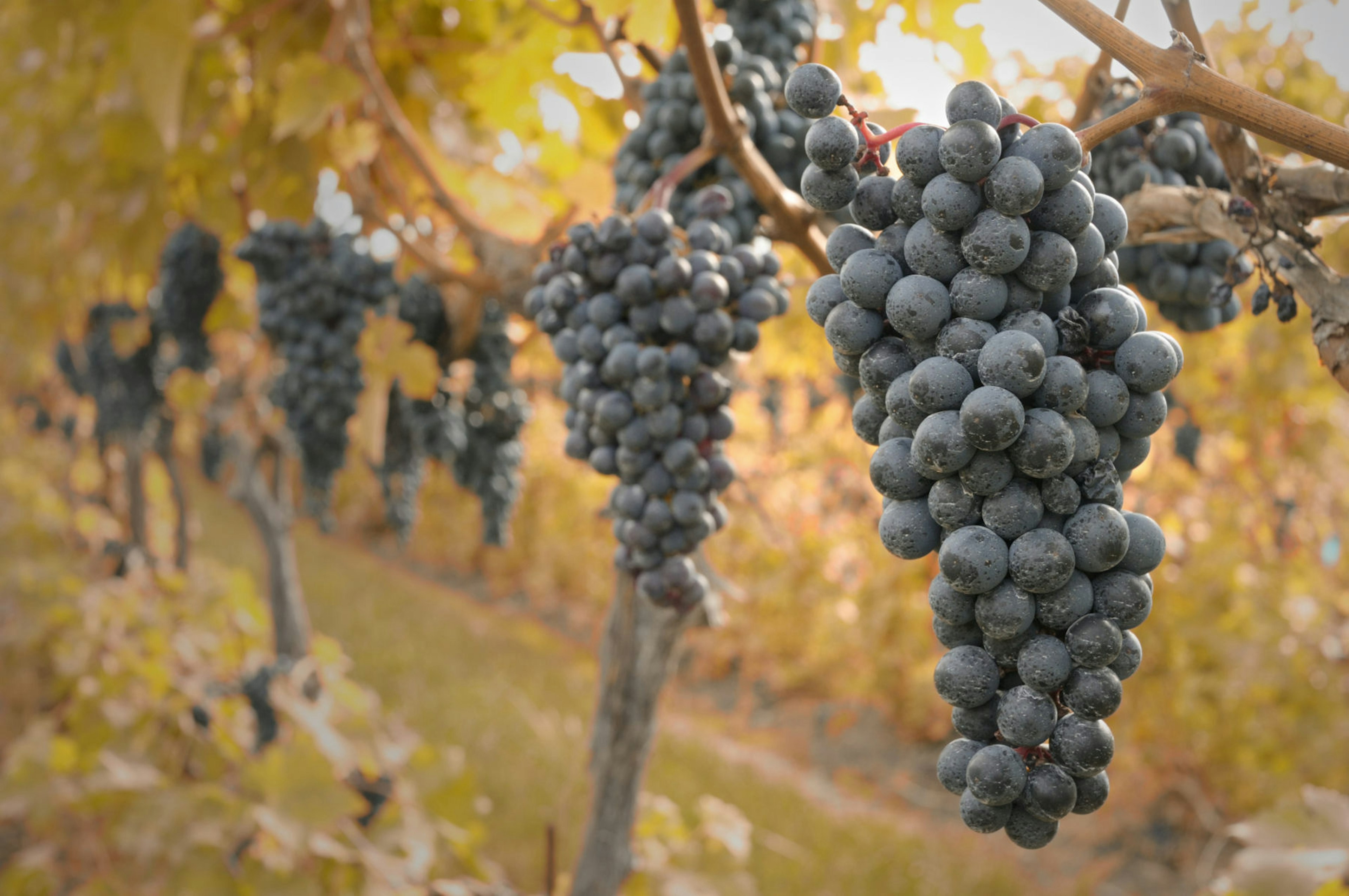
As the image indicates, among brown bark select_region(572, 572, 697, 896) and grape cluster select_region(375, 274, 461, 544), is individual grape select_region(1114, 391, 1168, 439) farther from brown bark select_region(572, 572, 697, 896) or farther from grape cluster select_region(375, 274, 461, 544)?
grape cluster select_region(375, 274, 461, 544)

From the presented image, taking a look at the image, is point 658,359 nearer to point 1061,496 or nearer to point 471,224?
point 1061,496

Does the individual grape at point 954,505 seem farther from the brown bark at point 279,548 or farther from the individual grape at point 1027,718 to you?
the brown bark at point 279,548

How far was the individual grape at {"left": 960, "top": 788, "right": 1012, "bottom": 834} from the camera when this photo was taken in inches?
20.2

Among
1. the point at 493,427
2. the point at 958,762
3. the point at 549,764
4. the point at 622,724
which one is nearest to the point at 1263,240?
the point at 958,762

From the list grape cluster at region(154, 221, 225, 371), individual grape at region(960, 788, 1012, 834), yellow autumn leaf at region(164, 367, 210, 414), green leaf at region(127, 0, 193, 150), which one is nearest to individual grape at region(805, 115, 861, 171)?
individual grape at region(960, 788, 1012, 834)

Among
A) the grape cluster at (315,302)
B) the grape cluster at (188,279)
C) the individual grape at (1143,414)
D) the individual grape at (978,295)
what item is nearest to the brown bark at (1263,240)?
the individual grape at (1143,414)

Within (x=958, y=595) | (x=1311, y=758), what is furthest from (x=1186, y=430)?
→ (x=958, y=595)

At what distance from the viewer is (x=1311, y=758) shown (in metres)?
3.50

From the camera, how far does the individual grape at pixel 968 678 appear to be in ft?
1.73

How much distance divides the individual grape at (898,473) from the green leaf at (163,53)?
60.4 inches

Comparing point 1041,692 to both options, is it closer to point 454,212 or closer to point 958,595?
point 958,595

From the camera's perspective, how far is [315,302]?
1.66 meters

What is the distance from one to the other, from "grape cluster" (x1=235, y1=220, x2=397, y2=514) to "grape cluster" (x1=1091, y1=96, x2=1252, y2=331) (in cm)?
129

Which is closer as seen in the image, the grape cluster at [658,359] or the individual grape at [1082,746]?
the individual grape at [1082,746]
